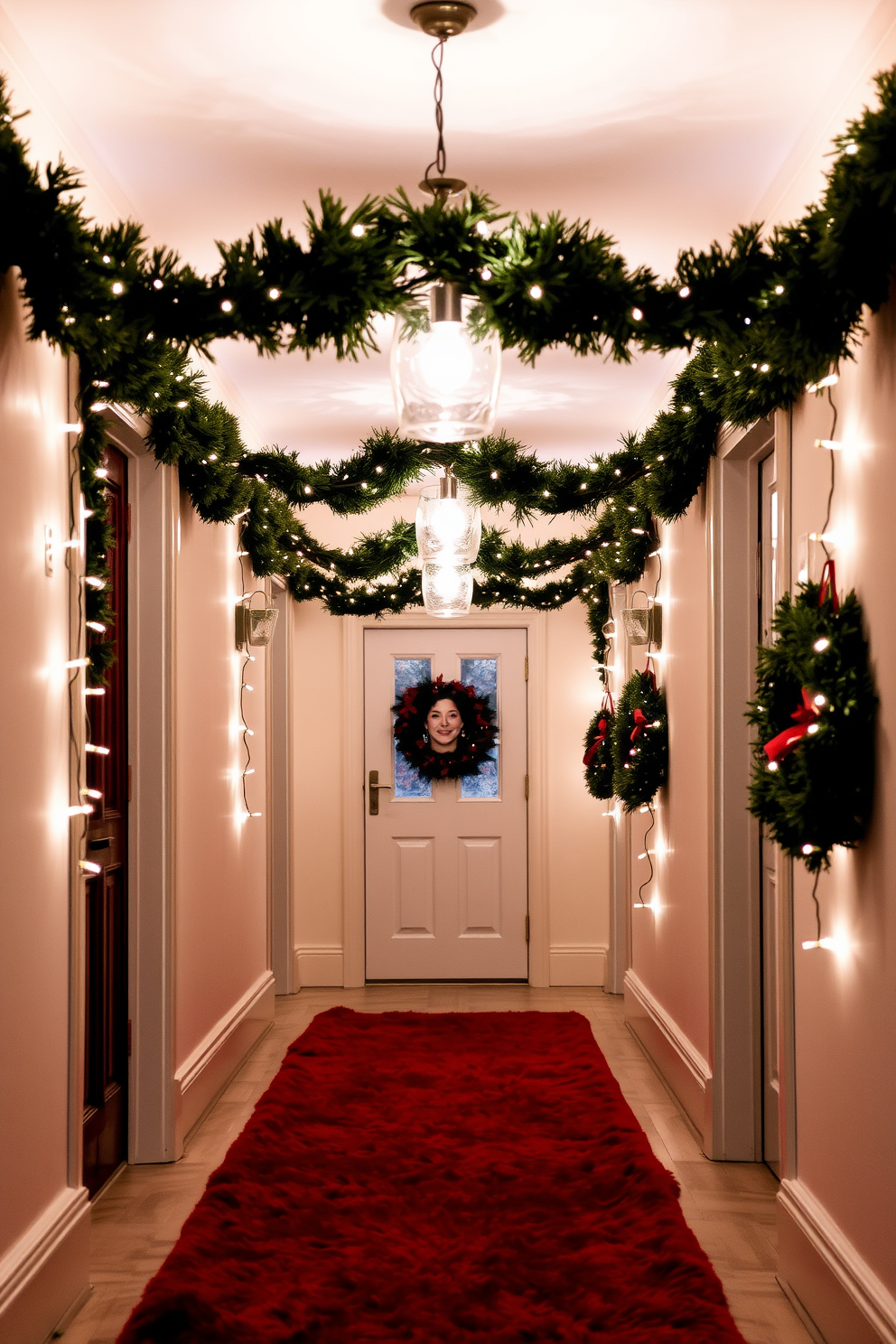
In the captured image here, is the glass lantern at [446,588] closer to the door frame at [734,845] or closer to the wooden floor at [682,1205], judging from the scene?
the door frame at [734,845]

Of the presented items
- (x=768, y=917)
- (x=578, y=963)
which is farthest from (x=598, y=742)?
(x=768, y=917)

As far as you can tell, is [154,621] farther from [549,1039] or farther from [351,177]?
[549,1039]

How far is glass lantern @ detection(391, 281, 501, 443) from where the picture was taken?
1.76 metres

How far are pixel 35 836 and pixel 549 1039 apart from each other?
308 cm

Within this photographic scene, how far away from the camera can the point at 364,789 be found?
622cm

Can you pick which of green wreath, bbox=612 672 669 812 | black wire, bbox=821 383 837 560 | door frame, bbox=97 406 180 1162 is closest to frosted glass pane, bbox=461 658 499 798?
green wreath, bbox=612 672 669 812

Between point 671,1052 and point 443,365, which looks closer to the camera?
point 443,365

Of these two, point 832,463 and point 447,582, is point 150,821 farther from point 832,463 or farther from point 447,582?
point 832,463

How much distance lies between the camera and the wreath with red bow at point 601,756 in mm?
5282

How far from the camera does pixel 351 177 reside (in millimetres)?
2867

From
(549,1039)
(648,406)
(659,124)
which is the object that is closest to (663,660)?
(648,406)

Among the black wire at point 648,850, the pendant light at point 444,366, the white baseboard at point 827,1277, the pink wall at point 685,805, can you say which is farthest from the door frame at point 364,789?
the pendant light at point 444,366

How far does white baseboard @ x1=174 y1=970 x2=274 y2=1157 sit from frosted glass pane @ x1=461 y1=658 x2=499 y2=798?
5.13 ft

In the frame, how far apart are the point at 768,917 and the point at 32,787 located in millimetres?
2198
